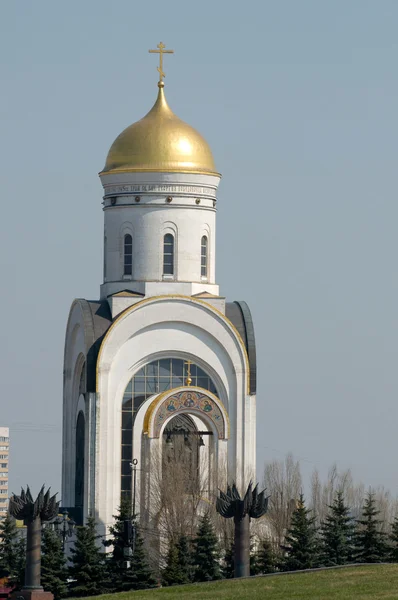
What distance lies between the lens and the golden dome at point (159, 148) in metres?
50.3

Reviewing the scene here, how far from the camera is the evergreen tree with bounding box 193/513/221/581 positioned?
42344mm

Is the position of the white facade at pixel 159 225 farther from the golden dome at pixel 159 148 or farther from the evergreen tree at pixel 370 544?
the evergreen tree at pixel 370 544

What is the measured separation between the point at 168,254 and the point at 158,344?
237cm

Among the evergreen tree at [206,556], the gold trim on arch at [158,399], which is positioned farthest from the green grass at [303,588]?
the gold trim on arch at [158,399]

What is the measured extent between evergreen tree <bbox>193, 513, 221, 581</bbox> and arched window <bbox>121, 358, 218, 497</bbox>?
20.4 feet

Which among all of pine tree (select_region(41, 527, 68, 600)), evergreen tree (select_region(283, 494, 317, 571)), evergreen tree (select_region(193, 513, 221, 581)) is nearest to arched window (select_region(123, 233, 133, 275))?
pine tree (select_region(41, 527, 68, 600))

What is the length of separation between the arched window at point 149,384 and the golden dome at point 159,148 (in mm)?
4816

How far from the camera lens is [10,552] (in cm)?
4597

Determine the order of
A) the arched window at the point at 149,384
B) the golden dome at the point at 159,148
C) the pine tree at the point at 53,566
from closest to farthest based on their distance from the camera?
the pine tree at the point at 53,566 → the arched window at the point at 149,384 → the golden dome at the point at 159,148

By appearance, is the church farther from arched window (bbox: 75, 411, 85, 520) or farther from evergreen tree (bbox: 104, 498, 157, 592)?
evergreen tree (bbox: 104, 498, 157, 592)

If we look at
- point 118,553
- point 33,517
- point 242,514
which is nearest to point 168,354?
point 118,553

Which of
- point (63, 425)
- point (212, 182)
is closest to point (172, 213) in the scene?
point (212, 182)

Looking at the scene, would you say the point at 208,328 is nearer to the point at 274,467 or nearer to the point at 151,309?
the point at 151,309

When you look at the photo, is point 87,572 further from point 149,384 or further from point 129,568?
point 149,384
